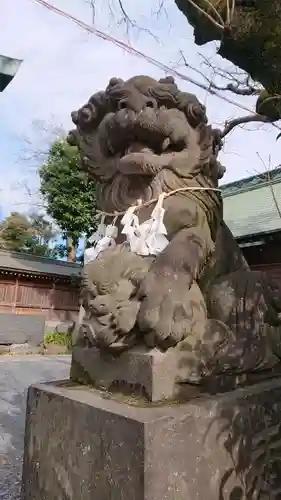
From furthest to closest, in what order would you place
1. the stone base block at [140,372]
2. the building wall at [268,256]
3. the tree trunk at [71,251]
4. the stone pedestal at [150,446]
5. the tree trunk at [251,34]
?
the tree trunk at [71,251] < the building wall at [268,256] < the tree trunk at [251,34] < the stone base block at [140,372] < the stone pedestal at [150,446]

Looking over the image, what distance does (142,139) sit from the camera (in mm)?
1598

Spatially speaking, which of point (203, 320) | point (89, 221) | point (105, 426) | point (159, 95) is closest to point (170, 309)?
point (203, 320)

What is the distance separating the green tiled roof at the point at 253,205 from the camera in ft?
27.8

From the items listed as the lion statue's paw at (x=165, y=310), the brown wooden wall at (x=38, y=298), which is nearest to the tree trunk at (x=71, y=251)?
the brown wooden wall at (x=38, y=298)

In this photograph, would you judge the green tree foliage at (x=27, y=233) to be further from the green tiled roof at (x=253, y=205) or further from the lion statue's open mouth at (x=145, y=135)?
the lion statue's open mouth at (x=145, y=135)

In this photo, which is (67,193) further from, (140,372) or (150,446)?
(150,446)

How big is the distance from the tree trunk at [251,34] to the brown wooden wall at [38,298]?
34.2 feet

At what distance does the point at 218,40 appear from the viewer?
7.37 feet

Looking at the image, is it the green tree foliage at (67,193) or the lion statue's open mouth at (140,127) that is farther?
the green tree foliage at (67,193)

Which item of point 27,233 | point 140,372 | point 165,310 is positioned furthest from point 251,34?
point 27,233

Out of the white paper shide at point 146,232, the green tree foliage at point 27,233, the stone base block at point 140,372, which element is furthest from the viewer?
the green tree foliage at point 27,233

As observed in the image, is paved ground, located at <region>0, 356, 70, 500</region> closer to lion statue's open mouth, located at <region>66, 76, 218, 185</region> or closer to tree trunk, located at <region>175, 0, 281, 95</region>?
lion statue's open mouth, located at <region>66, 76, 218, 185</region>

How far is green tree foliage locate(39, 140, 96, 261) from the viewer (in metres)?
14.2

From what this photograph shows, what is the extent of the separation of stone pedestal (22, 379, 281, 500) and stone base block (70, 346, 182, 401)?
1.8 inches
